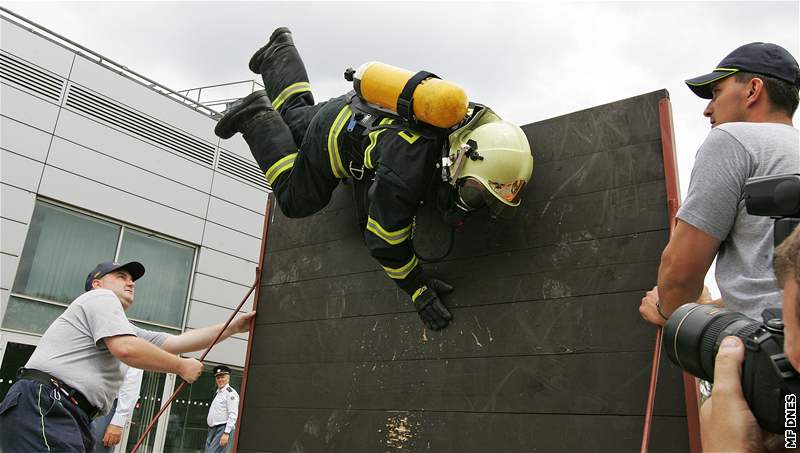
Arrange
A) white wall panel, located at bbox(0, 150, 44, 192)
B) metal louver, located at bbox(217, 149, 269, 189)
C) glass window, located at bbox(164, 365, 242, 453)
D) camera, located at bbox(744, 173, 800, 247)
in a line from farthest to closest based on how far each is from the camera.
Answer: metal louver, located at bbox(217, 149, 269, 189) → glass window, located at bbox(164, 365, 242, 453) → white wall panel, located at bbox(0, 150, 44, 192) → camera, located at bbox(744, 173, 800, 247)

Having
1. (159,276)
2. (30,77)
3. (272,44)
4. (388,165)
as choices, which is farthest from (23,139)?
(388,165)

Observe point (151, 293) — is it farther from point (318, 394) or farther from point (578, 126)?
point (578, 126)

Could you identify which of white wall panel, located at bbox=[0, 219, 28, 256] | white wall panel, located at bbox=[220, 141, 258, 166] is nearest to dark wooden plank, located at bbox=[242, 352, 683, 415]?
white wall panel, located at bbox=[0, 219, 28, 256]

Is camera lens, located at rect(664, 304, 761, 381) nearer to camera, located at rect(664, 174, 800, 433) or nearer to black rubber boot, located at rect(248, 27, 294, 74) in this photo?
camera, located at rect(664, 174, 800, 433)

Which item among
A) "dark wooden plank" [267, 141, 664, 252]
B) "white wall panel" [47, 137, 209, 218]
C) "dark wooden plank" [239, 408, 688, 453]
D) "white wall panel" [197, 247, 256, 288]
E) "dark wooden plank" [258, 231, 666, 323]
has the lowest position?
"dark wooden plank" [239, 408, 688, 453]

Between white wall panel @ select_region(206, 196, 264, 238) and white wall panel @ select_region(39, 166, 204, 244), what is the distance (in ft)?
1.24

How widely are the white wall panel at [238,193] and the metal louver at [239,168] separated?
131 mm

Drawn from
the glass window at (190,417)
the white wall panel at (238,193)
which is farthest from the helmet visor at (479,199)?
the white wall panel at (238,193)

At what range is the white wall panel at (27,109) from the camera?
8.70 metres

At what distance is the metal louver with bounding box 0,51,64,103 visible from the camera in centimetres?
873

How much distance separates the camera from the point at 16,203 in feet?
28.2

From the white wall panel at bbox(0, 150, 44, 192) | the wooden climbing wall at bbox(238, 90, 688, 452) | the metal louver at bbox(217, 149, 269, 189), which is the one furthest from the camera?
the metal louver at bbox(217, 149, 269, 189)

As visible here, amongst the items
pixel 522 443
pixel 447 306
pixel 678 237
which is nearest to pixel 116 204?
pixel 447 306

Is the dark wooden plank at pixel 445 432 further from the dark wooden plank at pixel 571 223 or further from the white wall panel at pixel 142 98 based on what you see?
the white wall panel at pixel 142 98
